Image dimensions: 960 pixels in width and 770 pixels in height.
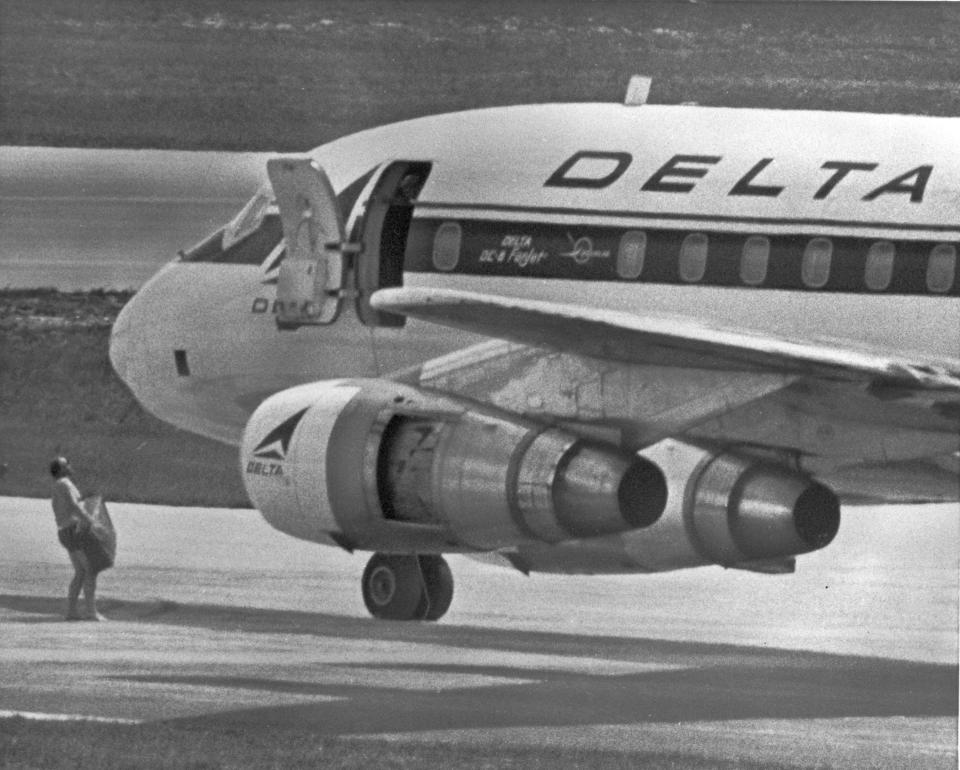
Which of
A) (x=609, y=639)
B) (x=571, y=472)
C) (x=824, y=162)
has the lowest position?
(x=609, y=639)

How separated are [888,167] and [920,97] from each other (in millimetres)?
517

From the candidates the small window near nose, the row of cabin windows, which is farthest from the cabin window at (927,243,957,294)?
the small window near nose

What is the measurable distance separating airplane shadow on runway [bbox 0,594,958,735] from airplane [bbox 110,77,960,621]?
382 millimetres

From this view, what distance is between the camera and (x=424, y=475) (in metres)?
13.6

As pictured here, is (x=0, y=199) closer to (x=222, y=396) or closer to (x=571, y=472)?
(x=222, y=396)

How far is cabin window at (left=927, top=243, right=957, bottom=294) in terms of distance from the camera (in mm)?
13211

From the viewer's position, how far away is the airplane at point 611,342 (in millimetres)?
13227

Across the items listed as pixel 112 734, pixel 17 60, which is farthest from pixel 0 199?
pixel 112 734

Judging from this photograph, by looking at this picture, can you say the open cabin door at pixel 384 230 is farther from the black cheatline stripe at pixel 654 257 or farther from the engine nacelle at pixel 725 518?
the engine nacelle at pixel 725 518

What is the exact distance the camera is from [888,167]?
43.9 ft

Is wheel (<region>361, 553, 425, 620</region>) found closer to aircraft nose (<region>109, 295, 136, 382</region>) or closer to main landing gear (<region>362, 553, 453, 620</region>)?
main landing gear (<region>362, 553, 453, 620</region>)

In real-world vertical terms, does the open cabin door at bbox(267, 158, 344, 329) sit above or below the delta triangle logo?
above

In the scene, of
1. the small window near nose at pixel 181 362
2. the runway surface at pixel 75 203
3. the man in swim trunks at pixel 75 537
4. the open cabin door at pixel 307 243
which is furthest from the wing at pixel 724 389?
the man in swim trunks at pixel 75 537

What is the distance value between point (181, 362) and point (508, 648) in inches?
88.5
